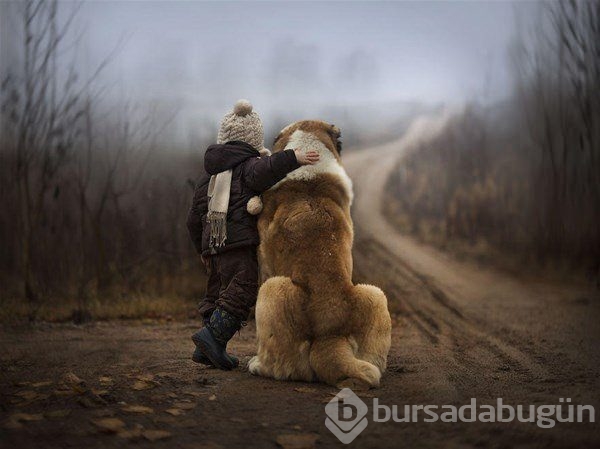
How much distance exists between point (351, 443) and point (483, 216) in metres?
11.4

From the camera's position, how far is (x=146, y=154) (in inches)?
336

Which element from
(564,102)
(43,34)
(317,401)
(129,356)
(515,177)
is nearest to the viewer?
(317,401)

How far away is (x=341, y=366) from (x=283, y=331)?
448 millimetres

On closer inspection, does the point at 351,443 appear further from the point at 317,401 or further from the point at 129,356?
the point at 129,356

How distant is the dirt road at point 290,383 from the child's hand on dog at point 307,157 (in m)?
1.53

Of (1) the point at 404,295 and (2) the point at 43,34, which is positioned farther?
(1) the point at 404,295

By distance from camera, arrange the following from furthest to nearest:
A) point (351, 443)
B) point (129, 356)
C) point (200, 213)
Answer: point (129, 356) → point (200, 213) → point (351, 443)

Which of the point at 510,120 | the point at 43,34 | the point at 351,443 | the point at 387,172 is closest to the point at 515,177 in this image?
the point at 387,172

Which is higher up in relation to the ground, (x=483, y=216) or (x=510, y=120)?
(x=510, y=120)

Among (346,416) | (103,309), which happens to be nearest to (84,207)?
(103,309)

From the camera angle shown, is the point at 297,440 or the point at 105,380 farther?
the point at 105,380

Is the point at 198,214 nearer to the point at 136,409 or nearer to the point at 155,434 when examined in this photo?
the point at 136,409

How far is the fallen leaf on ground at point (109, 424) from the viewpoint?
3250mm

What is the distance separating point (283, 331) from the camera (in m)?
4.20
